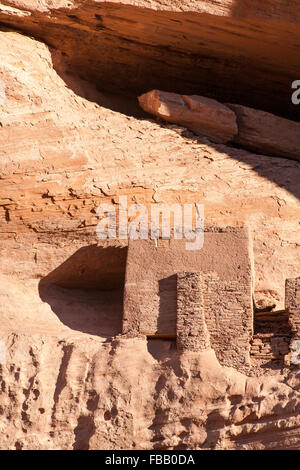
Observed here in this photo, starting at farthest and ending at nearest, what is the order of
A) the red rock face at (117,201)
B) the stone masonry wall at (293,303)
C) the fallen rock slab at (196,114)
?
the fallen rock slab at (196,114)
the stone masonry wall at (293,303)
the red rock face at (117,201)

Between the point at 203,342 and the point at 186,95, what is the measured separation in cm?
379

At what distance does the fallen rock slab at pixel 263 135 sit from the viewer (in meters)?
14.4

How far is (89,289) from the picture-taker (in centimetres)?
1366

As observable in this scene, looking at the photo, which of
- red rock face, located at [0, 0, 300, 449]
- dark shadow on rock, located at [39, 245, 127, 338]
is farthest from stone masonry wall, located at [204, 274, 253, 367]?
dark shadow on rock, located at [39, 245, 127, 338]

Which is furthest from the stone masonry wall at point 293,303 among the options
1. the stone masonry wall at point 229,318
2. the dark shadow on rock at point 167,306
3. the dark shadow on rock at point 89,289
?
the dark shadow on rock at point 89,289

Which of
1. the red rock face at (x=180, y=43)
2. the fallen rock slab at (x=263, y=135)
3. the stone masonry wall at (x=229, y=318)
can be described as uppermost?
the red rock face at (x=180, y=43)

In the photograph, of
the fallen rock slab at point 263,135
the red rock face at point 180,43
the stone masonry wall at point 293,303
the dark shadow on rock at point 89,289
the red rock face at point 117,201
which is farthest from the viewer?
the fallen rock slab at point 263,135

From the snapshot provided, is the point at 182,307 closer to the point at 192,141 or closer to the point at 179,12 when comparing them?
the point at 192,141

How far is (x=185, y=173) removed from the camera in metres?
13.7

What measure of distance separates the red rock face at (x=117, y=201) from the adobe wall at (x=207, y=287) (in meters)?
0.18

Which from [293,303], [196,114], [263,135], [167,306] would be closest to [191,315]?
[167,306]

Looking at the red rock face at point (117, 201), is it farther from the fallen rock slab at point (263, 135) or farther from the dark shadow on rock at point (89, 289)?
the fallen rock slab at point (263, 135)

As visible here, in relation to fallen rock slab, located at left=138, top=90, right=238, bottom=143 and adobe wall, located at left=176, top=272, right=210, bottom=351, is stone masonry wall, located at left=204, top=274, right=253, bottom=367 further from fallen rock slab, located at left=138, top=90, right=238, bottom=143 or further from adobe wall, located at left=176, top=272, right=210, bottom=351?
fallen rock slab, located at left=138, top=90, right=238, bottom=143

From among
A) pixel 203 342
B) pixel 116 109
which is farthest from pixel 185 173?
pixel 203 342
